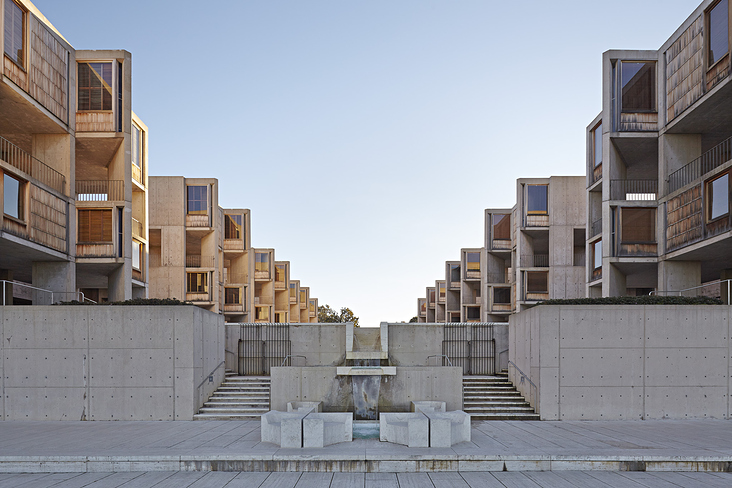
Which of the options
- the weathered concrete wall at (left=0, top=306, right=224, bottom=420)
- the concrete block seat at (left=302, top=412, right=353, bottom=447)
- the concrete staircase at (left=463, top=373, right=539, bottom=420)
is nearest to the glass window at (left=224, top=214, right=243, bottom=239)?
the weathered concrete wall at (left=0, top=306, right=224, bottom=420)

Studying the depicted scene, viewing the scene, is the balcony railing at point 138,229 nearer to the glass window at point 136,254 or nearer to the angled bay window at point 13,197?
the glass window at point 136,254

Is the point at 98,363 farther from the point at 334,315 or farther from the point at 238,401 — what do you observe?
the point at 334,315

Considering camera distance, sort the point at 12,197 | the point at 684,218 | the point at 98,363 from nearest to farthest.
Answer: the point at 98,363 → the point at 12,197 → the point at 684,218

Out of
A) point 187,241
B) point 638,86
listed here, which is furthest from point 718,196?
point 187,241

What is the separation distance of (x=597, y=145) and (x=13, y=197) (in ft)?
88.2

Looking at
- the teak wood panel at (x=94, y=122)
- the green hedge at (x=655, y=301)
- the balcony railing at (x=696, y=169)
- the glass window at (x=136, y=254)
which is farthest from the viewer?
the glass window at (x=136, y=254)

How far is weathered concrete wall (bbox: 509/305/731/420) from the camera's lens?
58.2ft

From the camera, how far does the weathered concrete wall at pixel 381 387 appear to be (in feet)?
59.9

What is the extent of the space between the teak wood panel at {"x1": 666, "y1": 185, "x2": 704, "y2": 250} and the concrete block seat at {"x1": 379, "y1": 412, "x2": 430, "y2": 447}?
16.1m

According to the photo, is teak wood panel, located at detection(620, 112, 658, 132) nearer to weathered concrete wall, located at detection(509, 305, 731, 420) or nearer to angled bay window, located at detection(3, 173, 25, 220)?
weathered concrete wall, located at detection(509, 305, 731, 420)

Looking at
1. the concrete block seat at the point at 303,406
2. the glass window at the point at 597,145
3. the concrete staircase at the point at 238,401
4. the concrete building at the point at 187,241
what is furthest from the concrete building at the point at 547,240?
the concrete block seat at the point at 303,406

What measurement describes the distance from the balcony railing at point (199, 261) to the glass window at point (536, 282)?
23754 mm

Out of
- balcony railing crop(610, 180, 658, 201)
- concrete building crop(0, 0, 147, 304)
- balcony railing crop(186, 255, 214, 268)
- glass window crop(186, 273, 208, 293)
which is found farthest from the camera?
balcony railing crop(186, 255, 214, 268)

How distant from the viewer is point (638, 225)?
26844mm
